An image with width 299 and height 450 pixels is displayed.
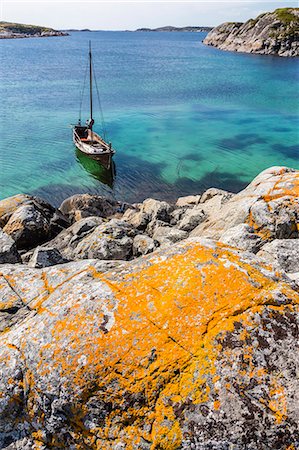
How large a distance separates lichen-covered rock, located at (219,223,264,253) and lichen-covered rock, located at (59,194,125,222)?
1680cm

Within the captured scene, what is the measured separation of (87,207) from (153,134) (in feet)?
89.7

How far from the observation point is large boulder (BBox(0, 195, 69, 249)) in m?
19.5

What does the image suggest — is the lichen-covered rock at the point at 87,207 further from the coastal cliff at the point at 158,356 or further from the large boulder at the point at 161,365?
the large boulder at the point at 161,365

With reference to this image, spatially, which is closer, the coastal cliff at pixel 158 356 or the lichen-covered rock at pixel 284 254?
the coastal cliff at pixel 158 356

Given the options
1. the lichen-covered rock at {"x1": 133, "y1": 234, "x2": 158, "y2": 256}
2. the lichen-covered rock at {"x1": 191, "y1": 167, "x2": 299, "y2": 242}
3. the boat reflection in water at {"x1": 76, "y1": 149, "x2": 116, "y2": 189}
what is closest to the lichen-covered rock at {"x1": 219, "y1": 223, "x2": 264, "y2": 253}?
the lichen-covered rock at {"x1": 191, "y1": 167, "x2": 299, "y2": 242}

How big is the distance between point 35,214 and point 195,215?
378 inches

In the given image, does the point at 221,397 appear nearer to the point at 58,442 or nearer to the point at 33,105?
the point at 58,442

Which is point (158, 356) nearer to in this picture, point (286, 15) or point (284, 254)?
point (284, 254)

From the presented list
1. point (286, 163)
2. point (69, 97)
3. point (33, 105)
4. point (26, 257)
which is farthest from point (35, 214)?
point (69, 97)

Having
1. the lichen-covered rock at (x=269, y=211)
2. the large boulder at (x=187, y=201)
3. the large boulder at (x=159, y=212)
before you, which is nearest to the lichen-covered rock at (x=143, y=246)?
the lichen-covered rock at (x=269, y=211)

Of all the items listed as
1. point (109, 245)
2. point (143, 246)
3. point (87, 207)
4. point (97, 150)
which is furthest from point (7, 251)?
point (97, 150)

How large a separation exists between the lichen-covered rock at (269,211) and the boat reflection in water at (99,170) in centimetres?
2550

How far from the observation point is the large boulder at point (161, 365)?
4871 millimetres

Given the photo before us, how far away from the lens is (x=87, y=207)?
2781 cm
